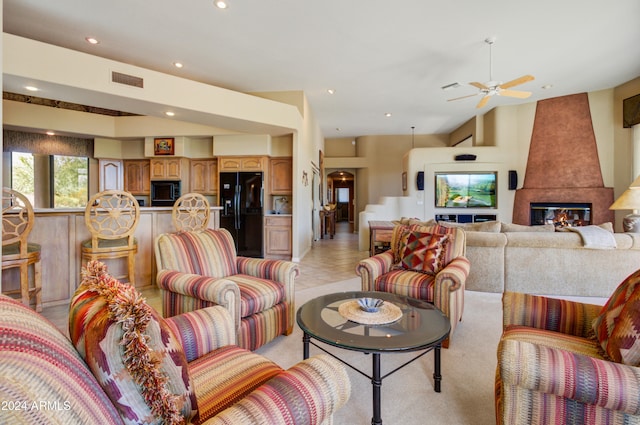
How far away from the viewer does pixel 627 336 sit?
3.85 feet

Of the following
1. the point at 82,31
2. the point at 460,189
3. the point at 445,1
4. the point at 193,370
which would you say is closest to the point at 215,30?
the point at 82,31

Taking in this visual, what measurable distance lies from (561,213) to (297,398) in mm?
7811

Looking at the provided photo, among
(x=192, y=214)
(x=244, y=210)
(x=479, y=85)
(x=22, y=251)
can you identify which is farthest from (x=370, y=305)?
(x=244, y=210)

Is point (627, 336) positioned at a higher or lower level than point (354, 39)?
lower

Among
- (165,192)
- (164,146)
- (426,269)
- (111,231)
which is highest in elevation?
(164,146)

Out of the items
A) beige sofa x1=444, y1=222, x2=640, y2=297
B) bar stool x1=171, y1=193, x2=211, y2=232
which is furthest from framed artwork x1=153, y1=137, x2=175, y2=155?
beige sofa x1=444, y1=222, x2=640, y2=297

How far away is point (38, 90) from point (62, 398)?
188 inches

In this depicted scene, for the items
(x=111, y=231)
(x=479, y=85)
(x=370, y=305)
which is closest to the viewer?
(x=370, y=305)

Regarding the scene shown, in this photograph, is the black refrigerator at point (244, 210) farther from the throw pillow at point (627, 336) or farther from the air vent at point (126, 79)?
the throw pillow at point (627, 336)

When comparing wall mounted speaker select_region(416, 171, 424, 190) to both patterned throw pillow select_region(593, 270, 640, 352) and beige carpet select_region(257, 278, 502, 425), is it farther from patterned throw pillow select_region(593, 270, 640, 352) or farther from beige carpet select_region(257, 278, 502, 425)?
patterned throw pillow select_region(593, 270, 640, 352)

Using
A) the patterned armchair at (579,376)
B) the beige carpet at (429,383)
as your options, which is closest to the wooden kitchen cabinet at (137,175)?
the beige carpet at (429,383)

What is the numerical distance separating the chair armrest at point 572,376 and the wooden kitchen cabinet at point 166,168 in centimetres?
667

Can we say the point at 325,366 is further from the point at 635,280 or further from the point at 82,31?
the point at 82,31

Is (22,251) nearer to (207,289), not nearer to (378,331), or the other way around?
(207,289)
